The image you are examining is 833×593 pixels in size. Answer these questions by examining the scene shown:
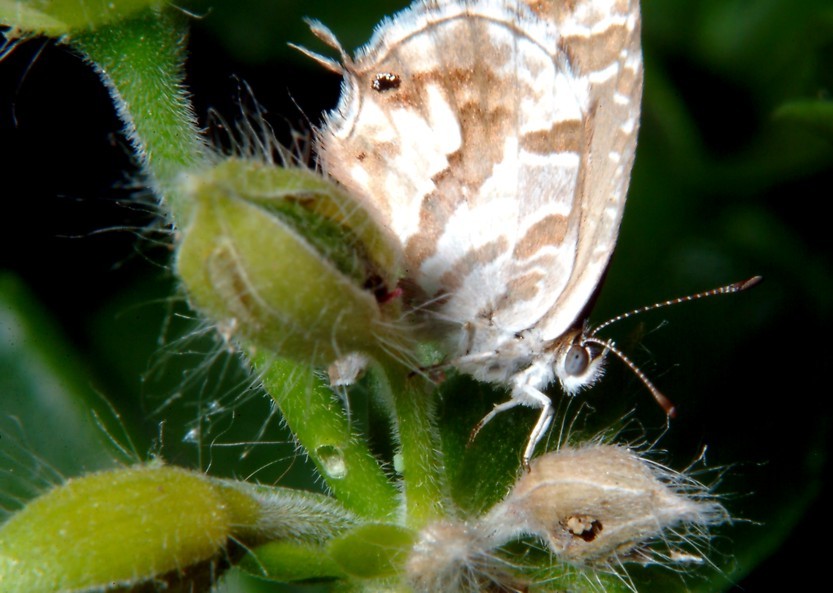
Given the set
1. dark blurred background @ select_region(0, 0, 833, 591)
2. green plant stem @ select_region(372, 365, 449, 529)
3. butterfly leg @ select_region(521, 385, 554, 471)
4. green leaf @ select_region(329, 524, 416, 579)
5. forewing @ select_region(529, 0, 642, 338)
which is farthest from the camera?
dark blurred background @ select_region(0, 0, 833, 591)

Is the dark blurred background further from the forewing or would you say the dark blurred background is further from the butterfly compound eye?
the forewing

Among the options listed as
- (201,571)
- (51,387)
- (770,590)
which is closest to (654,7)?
(770,590)

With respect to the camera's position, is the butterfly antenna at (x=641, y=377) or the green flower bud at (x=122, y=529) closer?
the green flower bud at (x=122, y=529)

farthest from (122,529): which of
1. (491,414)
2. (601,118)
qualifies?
(601,118)

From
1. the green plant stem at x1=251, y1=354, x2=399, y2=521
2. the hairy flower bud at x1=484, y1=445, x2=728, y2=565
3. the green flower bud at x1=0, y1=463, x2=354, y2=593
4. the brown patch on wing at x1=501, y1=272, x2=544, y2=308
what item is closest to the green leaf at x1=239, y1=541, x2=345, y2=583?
the green flower bud at x1=0, y1=463, x2=354, y2=593

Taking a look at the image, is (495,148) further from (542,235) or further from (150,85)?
(150,85)

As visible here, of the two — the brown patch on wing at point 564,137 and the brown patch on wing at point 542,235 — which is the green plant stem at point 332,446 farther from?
the brown patch on wing at point 564,137

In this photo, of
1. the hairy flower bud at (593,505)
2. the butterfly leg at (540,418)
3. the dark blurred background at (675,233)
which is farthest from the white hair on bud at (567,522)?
the dark blurred background at (675,233)
